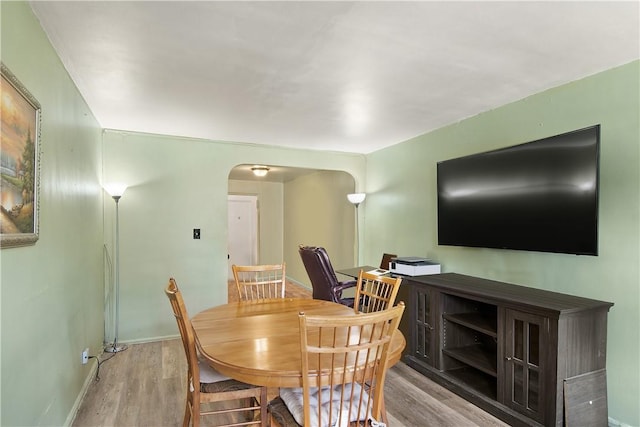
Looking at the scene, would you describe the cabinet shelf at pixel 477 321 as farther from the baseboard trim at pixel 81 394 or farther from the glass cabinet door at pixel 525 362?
the baseboard trim at pixel 81 394

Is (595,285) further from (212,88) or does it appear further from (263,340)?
(212,88)

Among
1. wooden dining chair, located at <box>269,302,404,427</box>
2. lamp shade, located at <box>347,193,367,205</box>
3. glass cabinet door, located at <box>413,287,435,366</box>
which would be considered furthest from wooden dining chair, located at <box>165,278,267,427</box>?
lamp shade, located at <box>347,193,367,205</box>

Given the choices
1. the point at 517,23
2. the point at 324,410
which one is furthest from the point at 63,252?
the point at 517,23

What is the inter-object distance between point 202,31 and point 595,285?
2820mm

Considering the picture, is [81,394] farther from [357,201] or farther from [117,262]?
[357,201]

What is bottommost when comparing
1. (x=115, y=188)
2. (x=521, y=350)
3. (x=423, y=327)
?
(x=423, y=327)

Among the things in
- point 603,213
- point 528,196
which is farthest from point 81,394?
point 603,213

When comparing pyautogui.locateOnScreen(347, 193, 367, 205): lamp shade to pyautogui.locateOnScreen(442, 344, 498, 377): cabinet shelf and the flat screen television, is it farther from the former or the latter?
pyautogui.locateOnScreen(442, 344, 498, 377): cabinet shelf

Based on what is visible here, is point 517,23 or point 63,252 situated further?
point 63,252

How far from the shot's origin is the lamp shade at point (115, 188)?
11.3ft

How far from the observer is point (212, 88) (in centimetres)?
254

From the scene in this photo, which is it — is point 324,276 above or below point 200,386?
above

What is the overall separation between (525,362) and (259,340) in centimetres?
167

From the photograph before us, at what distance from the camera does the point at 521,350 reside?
2215 millimetres
